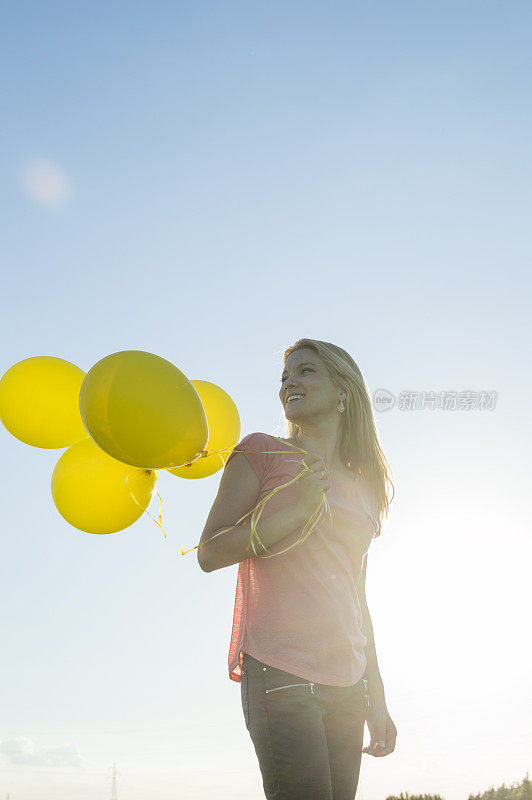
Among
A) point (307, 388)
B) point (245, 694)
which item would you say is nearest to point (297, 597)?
point (245, 694)

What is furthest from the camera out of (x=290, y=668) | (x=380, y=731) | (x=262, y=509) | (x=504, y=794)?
(x=504, y=794)

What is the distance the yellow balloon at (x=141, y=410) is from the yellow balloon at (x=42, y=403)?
0.73m

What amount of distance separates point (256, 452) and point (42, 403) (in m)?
1.16

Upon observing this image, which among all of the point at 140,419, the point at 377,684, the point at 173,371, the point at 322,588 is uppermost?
the point at 173,371

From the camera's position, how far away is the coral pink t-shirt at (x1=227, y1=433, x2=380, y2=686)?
2.46m

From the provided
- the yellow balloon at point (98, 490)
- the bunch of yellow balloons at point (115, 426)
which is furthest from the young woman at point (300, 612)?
the yellow balloon at point (98, 490)

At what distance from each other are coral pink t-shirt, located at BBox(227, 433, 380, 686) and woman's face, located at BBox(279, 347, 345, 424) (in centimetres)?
30

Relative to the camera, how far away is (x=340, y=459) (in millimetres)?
3318

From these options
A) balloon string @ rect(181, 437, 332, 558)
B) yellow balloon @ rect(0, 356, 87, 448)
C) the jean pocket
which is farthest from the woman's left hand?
yellow balloon @ rect(0, 356, 87, 448)

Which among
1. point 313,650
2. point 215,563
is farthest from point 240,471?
point 313,650

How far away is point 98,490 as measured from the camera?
9.98 ft

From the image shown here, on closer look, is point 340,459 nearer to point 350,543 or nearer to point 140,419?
point 350,543

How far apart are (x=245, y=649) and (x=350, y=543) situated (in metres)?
0.69

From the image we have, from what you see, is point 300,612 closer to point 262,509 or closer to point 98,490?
point 262,509
